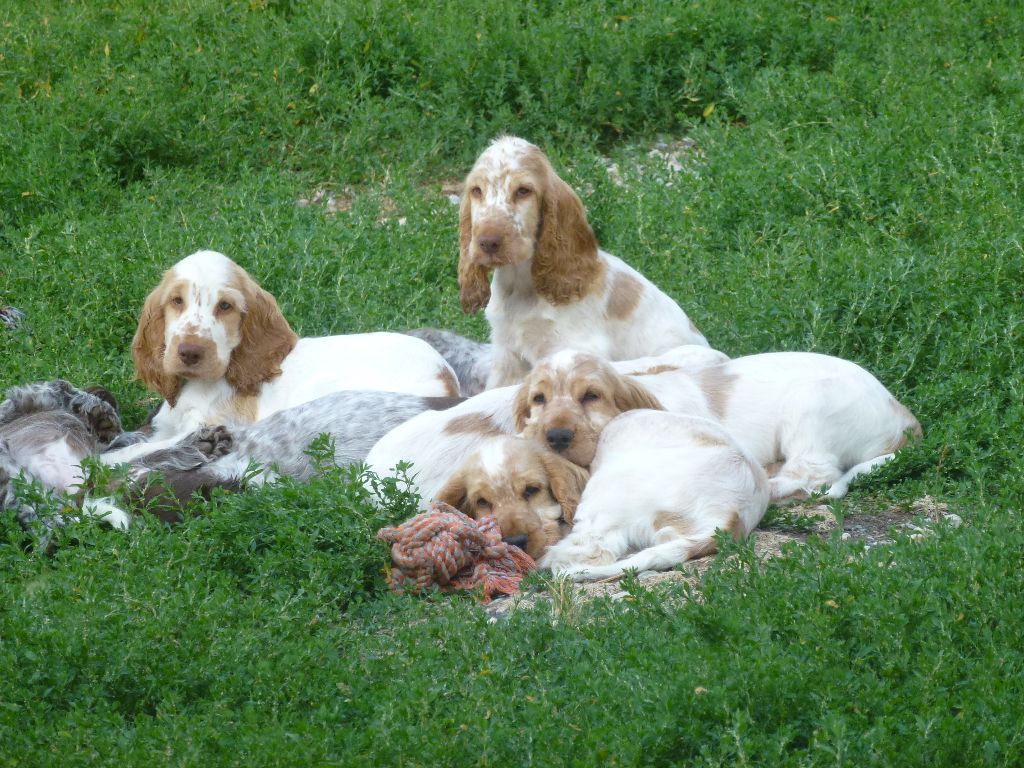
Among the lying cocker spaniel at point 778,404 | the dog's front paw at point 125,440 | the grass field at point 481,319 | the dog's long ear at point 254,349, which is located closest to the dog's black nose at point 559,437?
the lying cocker spaniel at point 778,404

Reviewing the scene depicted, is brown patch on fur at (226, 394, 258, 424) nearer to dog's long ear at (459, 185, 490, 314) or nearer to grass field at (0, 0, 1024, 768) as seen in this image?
grass field at (0, 0, 1024, 768)

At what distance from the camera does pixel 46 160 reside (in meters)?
10.7

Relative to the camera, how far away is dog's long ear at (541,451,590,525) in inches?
223

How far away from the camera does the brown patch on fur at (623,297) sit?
737cm

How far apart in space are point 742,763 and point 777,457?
2.97m

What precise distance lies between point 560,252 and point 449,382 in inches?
34.2

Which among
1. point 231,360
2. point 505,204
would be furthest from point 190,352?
point 505,204

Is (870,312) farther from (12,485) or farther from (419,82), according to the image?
(419,82)

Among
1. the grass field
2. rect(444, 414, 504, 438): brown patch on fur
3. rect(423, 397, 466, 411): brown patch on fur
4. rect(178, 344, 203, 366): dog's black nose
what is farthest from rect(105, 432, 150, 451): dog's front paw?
rect(444, 414, 504, 438): brown patch on fur

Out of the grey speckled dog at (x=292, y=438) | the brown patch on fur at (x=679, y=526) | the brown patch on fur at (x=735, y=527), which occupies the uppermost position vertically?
the brown patch on fur at (x=735, y=527)

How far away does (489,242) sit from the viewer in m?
7.05

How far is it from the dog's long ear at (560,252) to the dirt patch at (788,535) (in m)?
1.79

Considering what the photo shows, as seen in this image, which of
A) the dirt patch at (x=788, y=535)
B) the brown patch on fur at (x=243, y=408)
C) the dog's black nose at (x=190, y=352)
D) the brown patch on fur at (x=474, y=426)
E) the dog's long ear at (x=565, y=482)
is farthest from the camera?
the brown patch on fur at (x=243, y=408)

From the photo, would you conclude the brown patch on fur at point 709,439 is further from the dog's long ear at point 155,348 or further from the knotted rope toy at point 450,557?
the dog's long ear at point 155,348
